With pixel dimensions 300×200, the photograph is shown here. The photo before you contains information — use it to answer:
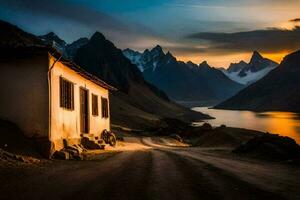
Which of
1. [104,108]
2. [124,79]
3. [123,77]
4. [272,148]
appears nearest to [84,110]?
[104,108]

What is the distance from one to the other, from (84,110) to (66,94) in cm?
591

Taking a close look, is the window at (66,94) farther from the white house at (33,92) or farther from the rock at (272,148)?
the rock at (272,148)

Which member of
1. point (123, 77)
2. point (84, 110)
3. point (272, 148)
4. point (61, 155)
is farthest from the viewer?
point (123, 77)

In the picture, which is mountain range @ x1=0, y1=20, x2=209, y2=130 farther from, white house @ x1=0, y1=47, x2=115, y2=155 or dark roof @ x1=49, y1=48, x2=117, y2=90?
white house @ x1=0, y1=47, x2=115, y2=155

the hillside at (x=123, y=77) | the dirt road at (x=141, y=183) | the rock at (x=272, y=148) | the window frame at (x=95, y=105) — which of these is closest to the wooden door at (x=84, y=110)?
the window frame at (x=95, y=105)

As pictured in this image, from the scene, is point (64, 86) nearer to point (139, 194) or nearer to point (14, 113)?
point (14, 113)

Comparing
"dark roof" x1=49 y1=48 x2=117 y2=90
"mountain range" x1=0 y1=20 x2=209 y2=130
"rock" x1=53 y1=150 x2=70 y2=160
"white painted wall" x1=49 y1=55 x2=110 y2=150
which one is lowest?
"rock" x1=53 y1=150 x2=70 y2=160

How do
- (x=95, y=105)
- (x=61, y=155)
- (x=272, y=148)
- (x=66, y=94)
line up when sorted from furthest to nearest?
1. (x=95, y=105)
2. (x=272, y=148)
3. (x=66, y=94)
4. (x=61, y=155)

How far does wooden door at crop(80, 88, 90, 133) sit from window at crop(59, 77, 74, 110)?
3.63 m

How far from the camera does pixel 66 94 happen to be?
75.8 feet

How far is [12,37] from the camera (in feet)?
342

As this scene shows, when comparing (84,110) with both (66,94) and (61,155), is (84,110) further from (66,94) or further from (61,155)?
(61,155)

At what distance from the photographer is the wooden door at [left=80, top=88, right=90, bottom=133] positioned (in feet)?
91.3

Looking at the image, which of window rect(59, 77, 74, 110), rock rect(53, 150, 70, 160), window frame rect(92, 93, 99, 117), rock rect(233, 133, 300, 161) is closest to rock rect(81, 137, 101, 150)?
window rect(59, 77, 74, 110)
